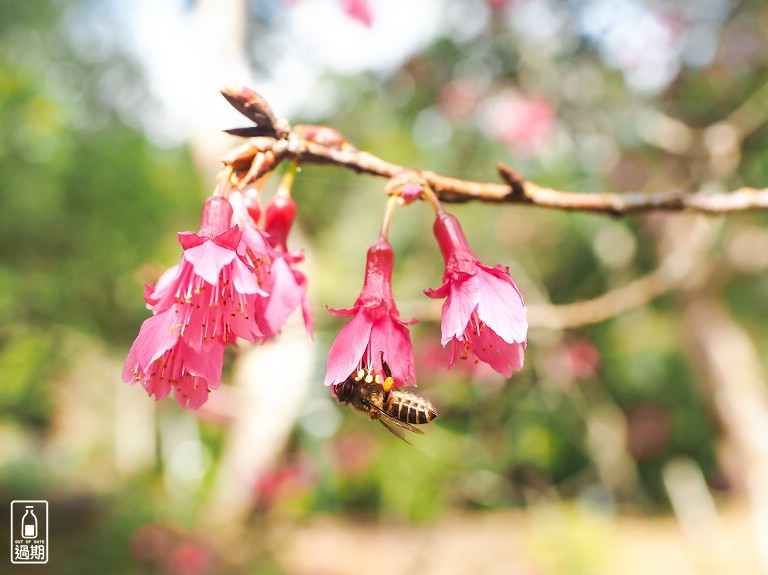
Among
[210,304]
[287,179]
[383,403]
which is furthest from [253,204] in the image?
[383,403]

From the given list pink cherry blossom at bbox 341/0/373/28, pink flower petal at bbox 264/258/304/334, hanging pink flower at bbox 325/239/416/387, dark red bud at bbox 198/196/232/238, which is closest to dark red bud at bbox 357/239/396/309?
hanging pink flower at bbox 325/239/416/387

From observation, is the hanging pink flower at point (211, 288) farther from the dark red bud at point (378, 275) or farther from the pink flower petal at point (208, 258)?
the dark red bud at point (378, 275)

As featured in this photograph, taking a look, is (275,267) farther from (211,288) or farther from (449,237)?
(449,237)

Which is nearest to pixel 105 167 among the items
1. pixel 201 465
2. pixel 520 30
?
pixel 201 465

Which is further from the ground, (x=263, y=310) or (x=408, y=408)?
(x=263, y=310)

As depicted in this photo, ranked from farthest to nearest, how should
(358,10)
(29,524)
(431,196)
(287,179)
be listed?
(358,10) < (29,524) < (287,179) < (431,196)

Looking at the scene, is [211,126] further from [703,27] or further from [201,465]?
[201,465]
